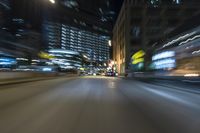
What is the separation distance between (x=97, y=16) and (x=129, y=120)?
185275mm

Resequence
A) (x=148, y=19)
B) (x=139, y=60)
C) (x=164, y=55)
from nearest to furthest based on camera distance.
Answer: (x=164, y=55) < (x=139, y=60) < (x=148, y=19)

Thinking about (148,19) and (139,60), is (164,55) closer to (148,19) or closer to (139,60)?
(139,60)

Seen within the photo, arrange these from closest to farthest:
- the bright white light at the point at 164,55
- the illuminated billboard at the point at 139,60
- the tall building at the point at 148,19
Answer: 1. the bright white light at the point at 164,55
2. the illuminated billboard at the point at 139,60
3. the tall building at the point at 148,19

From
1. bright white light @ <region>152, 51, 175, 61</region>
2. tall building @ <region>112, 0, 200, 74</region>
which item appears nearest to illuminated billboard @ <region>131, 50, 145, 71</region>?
bright white light @ <region>152, 51, 175, 61</region>

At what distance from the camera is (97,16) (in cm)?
19125

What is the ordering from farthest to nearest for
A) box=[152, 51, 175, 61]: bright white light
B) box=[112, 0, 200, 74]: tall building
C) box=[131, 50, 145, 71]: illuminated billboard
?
box=[112, 0, 200, 74]: tall building, box=[131, 50, 145, 71]: illuminated billboard, box=[152, 51, 175, 61]: bright white light

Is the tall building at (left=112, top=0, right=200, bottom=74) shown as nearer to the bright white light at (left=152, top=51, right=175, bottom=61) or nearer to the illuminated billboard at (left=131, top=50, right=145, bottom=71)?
the illuminated billboard at (left=131, top=50, right=145, bottom=71)

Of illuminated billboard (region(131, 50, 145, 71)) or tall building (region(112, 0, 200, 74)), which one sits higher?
tall building (region(112, 0, 200, 74))

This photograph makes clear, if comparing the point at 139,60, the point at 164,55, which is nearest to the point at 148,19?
the point at 139,60

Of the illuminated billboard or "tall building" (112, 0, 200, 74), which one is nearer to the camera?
the illuminated billboard

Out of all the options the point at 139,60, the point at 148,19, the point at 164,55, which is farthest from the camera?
the point at 148,19

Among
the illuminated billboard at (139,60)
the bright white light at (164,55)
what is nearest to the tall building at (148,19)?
the illuminated billboard at (139,60)

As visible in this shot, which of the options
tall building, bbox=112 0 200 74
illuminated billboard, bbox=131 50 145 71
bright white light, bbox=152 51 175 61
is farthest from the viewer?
tall building, bbox=112 0 200 74

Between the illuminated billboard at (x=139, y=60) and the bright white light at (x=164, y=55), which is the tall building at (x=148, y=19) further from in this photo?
the bright white light at (x=164, y=55)
